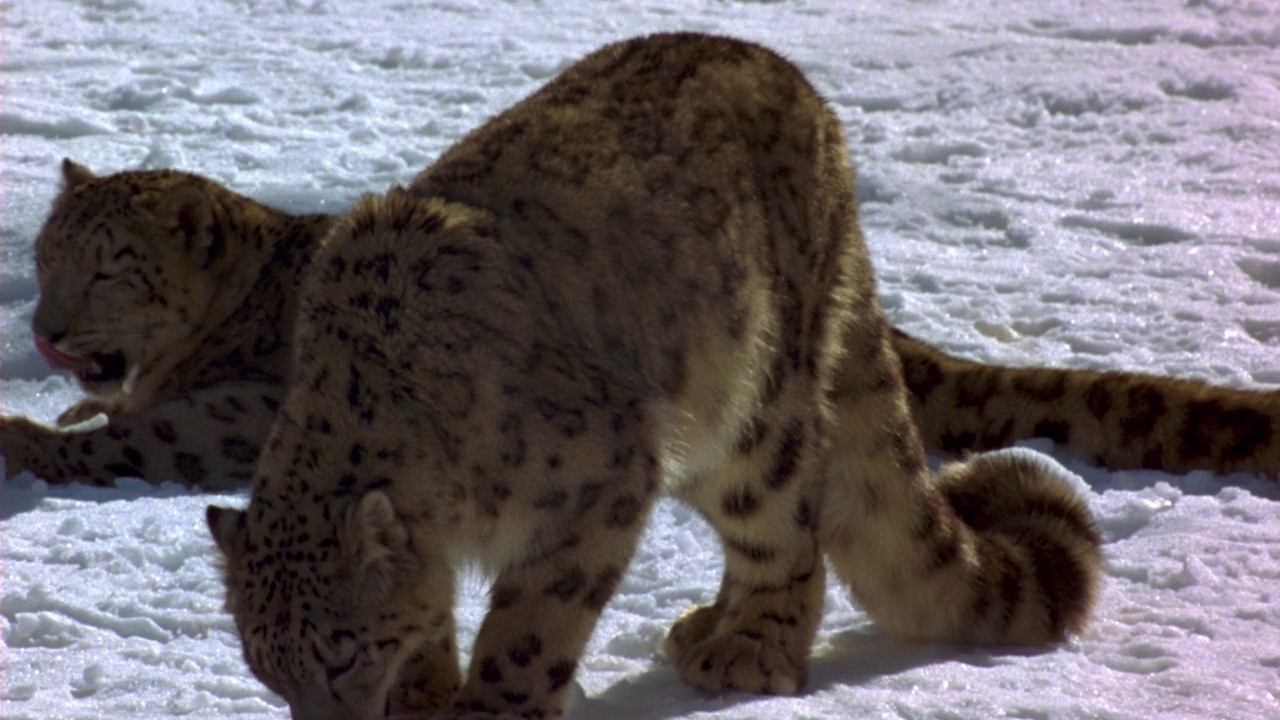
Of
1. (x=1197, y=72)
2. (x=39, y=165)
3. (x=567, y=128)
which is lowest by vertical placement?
(x=39, y=165)

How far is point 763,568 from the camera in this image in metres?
4.89

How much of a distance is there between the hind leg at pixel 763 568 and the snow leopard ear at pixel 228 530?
131 cm

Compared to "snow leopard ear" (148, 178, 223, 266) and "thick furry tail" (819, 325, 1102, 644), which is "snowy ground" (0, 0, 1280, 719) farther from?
"snow leopard ear" (148, 178, 223, 266)

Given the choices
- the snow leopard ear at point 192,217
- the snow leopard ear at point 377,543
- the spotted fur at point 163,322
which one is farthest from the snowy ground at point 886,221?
the snow leopard ear at point 192,217

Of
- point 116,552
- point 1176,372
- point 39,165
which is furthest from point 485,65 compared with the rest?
point 116,552

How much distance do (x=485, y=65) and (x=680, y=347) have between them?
6.80 meters

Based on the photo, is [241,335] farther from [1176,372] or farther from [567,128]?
[1176,372]

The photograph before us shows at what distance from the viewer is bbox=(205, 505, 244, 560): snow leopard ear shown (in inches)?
158

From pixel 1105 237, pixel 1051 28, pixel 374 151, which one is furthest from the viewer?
pixel 1051 28

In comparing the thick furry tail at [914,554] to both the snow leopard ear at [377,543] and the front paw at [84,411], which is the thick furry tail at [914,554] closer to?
the snow leopard ear at [377,543]

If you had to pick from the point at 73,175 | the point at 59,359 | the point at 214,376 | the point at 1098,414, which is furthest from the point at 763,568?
the point at 73,175

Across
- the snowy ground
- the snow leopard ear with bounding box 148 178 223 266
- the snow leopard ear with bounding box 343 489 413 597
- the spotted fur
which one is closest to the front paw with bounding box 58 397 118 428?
the spotted fur

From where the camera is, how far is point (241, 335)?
6.97m

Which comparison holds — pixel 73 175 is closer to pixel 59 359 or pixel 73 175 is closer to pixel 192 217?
pixel 192 217
